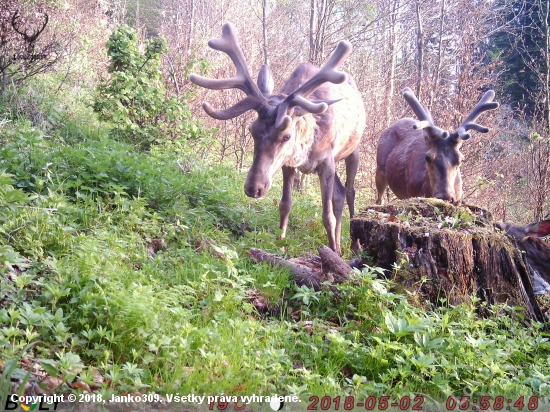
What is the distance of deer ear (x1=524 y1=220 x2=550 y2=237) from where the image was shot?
4.65 metres

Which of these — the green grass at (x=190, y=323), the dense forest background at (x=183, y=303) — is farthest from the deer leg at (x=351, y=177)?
the green grass at (x=190, y=323)

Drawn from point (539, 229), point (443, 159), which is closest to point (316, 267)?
point (539, 229)

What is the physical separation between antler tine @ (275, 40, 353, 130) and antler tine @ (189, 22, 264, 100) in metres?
0.40

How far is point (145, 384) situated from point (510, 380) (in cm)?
226

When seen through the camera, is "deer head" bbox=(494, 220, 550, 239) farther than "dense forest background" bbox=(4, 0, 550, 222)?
No

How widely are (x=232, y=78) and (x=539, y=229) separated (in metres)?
3.78

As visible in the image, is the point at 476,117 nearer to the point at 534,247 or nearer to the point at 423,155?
the point at 423,155

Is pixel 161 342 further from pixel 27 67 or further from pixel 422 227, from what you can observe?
pixel 27 67

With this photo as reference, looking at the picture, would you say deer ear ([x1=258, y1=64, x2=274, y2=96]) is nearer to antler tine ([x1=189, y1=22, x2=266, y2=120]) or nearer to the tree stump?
antler tine ([x1=189, y1=22, x2=266, y2=120])

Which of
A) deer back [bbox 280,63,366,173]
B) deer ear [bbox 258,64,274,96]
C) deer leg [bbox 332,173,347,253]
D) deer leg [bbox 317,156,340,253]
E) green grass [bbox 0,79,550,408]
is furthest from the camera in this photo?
deer leg [bbox 332,173,347,253]

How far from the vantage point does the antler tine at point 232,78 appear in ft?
17.7

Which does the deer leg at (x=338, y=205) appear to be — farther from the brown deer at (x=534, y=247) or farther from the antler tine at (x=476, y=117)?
the brown deer at (x=534, y=247)

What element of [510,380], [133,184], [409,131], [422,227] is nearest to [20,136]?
[133,184]

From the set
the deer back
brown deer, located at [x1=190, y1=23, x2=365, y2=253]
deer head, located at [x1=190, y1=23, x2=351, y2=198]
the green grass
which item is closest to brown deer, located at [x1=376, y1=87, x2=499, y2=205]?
the deer back
